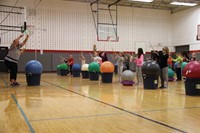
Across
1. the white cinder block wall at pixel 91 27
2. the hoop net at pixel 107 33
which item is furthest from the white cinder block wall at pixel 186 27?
the hoop net at pixel 107 33

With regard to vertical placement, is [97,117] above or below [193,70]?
below

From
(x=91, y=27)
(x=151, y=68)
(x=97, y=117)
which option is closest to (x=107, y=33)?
(x=91, y=27)

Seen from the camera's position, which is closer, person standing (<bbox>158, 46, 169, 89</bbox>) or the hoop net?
person standing (<bbox>158, 46, 169, 89</bbox>)

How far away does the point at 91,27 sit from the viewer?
1994cm

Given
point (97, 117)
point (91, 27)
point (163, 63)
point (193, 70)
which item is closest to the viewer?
point (97, 117)

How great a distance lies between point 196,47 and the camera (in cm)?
2014

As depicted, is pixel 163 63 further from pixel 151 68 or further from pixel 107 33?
pixel 107 33

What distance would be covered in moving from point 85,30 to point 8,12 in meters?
5.89

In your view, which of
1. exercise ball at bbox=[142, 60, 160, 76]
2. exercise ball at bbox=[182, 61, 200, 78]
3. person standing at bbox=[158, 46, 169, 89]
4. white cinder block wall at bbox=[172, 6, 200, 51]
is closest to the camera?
exercise ball at bbox=[182, 61, 200, 78]

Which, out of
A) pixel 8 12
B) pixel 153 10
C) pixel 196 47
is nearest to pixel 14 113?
pixel 8 12

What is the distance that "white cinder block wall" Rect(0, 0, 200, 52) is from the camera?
1830 cm

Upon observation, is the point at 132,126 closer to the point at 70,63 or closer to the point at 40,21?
the point at 70,63

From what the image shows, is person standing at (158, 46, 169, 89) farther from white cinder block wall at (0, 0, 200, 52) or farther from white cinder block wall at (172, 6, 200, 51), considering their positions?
white cinder block wall at (172, 6, 200, 51)

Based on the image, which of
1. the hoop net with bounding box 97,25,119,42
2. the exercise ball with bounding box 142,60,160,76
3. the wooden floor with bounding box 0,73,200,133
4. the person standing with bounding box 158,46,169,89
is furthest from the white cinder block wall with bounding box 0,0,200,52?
the wooden floor with bounding box 0,73,200,133
